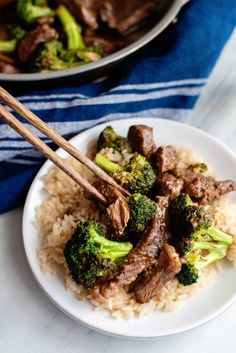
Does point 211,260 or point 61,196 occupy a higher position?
point 211,260

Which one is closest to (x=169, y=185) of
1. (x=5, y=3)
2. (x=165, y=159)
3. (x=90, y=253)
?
(x=165, y=159)

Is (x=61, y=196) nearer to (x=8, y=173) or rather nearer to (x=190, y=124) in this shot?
(x=8, y=173)

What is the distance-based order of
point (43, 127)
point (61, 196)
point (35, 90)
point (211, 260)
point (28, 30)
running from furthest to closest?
point (28, 30) → point (35, 90) → point (61, 196) → point (211, 260) → point (43, 127)

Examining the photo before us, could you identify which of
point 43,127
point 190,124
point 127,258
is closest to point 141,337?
point 127,258

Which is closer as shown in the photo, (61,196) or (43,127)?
(43,127)

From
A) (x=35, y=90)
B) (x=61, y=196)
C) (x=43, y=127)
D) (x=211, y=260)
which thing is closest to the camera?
(x=43, y=127)

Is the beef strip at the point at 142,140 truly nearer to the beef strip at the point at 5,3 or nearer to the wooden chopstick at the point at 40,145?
the wooden chopstick at the point at 40,145
